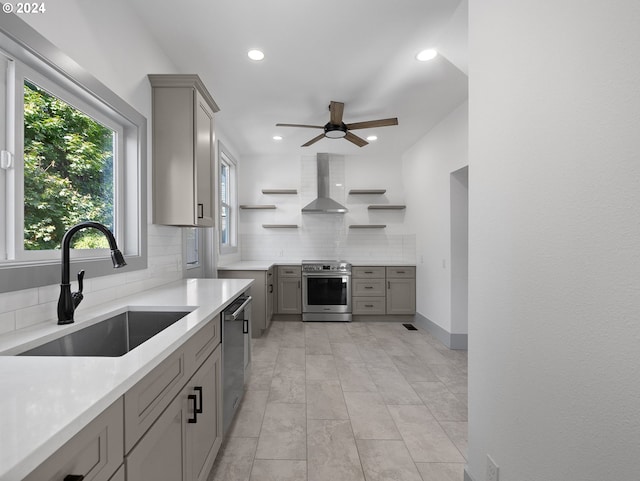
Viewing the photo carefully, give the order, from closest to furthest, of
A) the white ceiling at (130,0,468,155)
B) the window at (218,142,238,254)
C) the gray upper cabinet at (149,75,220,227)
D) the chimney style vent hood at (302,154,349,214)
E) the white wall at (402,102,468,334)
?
the white ceiling at (130,0,468,155) < the gray upper cabinet at (149,75,220,227) < the white wall at (402,102,468,334) < the window at (218,142,238,254) < the chimney style vent hood at (302,154,349,214)

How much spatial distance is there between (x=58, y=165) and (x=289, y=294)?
3.57 meters

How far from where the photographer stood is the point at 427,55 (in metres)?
2.42

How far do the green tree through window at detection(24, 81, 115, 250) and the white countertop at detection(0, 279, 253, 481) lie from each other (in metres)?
0.51

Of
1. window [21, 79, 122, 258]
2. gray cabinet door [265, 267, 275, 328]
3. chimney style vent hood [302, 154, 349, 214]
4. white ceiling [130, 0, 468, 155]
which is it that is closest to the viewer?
window [21, 79, 122, 258]

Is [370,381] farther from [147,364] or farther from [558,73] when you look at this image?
[558,73]

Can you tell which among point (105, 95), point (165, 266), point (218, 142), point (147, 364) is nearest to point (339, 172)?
point (218, 142)

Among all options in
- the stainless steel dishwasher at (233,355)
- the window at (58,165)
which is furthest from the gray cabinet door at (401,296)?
the window at (58,165)

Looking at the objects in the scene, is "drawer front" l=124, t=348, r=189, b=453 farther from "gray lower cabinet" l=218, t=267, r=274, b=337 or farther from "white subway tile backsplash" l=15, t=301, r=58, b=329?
"gray lower cabinet" l=218, t=267, r=274, b=337

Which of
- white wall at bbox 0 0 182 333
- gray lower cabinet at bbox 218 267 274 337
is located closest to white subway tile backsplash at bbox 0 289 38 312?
white wall at bbox 0 0 182 333

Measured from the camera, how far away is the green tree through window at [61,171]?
4.30ft

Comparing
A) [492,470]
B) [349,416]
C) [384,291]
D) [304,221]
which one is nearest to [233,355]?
[349,416]

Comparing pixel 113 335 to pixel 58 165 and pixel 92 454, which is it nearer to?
pixel 58 165

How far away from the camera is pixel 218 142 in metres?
3.96

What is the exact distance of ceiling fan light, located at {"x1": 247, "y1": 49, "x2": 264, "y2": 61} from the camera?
238 centimetres
